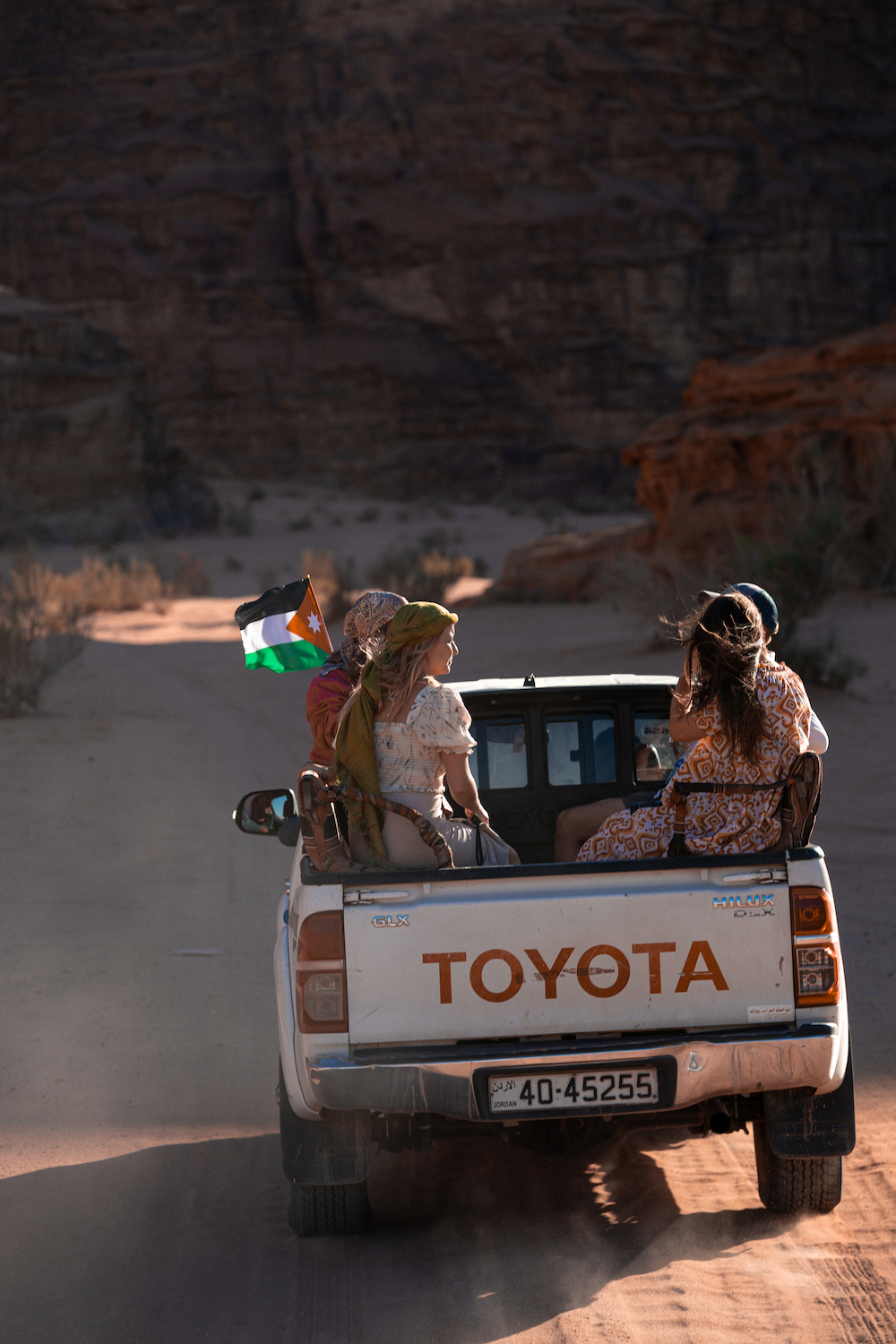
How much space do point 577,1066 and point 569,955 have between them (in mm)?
279

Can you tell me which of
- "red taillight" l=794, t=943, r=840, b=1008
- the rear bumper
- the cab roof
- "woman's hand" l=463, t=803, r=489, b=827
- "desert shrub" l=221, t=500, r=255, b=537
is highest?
the cab roof

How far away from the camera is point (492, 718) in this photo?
498 cm

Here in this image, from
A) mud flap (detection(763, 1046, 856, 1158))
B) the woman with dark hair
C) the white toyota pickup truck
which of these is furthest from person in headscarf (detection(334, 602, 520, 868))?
mud flap (detection(763, 1046, 856, 1158))

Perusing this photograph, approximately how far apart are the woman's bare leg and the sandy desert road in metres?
1.03

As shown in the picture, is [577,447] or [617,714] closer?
[617,714]

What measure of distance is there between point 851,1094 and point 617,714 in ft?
6.32

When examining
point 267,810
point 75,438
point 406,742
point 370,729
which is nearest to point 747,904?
point 406,742

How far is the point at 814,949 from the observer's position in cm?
332

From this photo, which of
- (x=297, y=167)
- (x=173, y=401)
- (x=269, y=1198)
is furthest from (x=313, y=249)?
(x=269, y=1198)

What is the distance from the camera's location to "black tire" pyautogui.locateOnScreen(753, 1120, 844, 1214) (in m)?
3.58

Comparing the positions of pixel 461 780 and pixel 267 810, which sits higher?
pixel 461 780

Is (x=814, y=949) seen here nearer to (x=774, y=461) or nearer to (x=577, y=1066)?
(x=577, y=1066)

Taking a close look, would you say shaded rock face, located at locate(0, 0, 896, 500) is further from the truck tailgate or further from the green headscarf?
the truck tailgate

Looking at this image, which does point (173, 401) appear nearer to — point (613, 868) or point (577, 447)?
point (577, 447)
